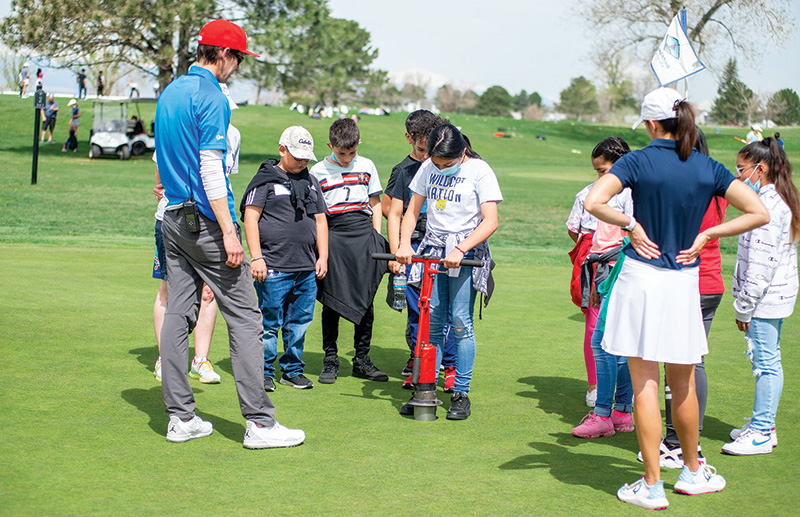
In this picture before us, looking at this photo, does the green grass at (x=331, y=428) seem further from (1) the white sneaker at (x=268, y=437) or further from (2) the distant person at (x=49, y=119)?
(2) the distant person at (x=49, y=119)

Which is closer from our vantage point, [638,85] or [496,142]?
[496,142]

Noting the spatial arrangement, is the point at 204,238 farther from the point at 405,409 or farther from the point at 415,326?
the point at 415,326

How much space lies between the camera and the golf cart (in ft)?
113

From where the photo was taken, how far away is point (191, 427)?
14.7 ft

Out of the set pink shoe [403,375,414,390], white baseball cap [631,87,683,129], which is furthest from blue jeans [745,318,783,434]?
pink shoe [403,375,414,390]

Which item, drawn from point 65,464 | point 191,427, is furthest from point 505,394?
point 65,464

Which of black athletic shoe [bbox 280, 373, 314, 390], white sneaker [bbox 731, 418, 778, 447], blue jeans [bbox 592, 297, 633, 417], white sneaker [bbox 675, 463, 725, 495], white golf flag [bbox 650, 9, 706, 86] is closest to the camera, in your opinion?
white sneaker [bbox 675, 463, 725, 495]

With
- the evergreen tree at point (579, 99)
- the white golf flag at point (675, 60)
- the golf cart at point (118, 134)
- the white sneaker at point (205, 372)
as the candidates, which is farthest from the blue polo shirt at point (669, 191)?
the evergreen tree at point (579, 99)

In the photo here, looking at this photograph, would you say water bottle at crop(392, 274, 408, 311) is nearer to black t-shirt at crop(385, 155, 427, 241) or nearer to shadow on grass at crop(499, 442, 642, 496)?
black t-shirt at crop(385, 155, 427, 241)

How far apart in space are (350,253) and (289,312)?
660mm

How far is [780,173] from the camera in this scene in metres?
4.50

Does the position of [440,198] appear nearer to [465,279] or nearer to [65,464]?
[465,279]

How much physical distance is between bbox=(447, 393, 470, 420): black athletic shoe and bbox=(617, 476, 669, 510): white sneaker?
147 centimetres

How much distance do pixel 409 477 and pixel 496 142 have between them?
184 ft
